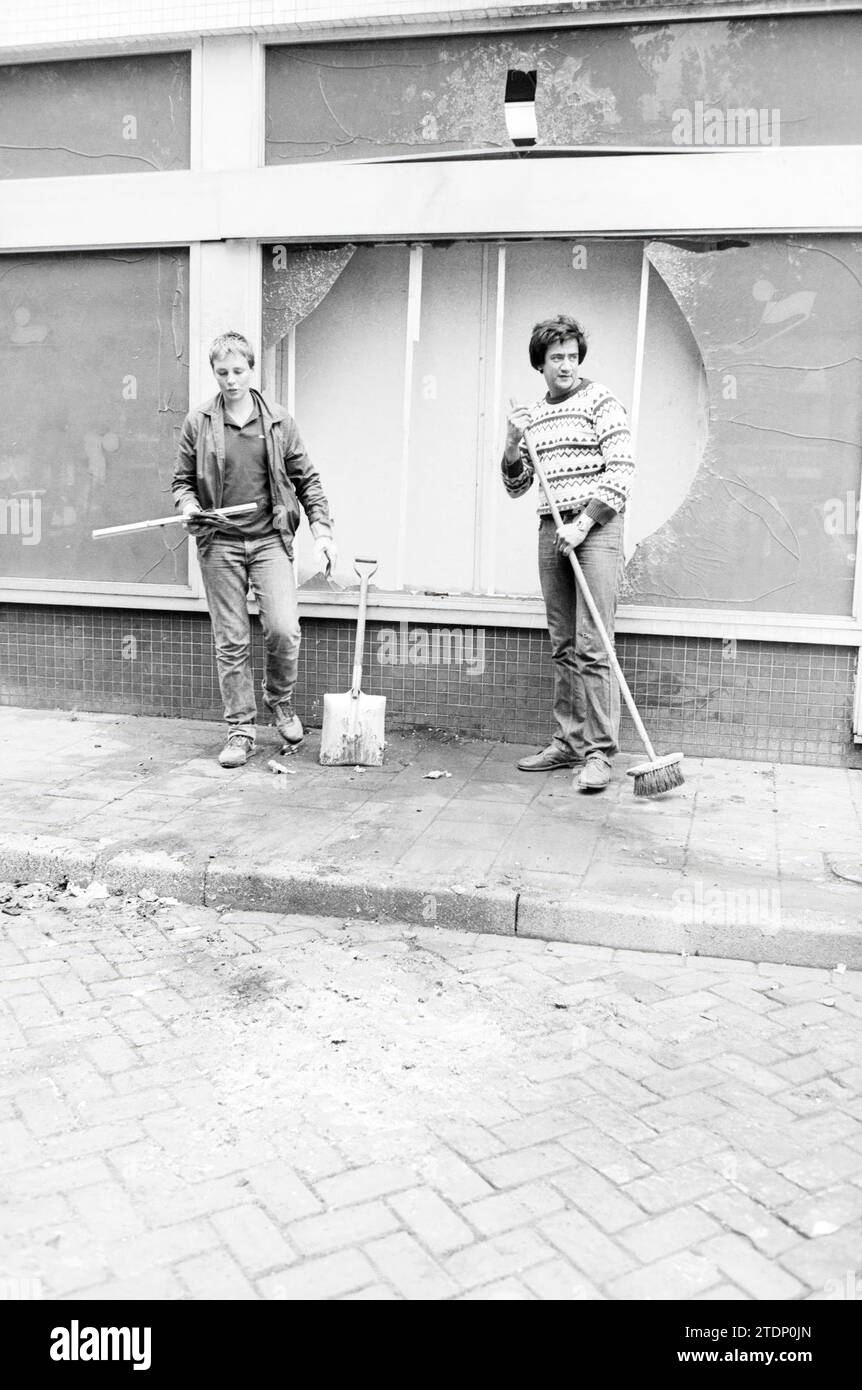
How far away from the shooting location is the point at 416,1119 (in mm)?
3084

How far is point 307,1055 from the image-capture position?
11.3 feet

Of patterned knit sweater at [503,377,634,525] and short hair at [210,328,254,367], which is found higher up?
short hair at [210,328,254,367]

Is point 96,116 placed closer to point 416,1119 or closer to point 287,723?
point 287,723

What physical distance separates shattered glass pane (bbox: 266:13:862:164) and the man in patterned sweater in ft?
4.21

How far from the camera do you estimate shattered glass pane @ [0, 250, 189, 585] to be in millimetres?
7012

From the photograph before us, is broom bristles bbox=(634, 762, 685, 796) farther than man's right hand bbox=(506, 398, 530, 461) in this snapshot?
No

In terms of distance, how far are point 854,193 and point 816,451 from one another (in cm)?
122

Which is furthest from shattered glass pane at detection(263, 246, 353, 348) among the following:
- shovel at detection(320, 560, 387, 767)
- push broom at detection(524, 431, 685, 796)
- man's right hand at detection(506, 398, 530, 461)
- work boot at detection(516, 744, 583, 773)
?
work boot at detection(516, 744, 583, 773)

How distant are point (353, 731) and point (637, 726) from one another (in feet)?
4.64

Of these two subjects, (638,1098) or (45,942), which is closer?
(638,1098)

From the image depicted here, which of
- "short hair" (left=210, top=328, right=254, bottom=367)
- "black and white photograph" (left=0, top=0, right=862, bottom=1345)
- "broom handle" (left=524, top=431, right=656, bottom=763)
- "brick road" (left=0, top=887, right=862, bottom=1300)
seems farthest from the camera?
"short hair" (left=210, top=328, right=254, bottom=367)

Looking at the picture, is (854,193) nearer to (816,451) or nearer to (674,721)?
(816,451)

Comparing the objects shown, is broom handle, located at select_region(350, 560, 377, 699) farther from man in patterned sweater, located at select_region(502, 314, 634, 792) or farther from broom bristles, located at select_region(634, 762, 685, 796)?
broom bristles, located at select_region(634, 762, 685, 796)
